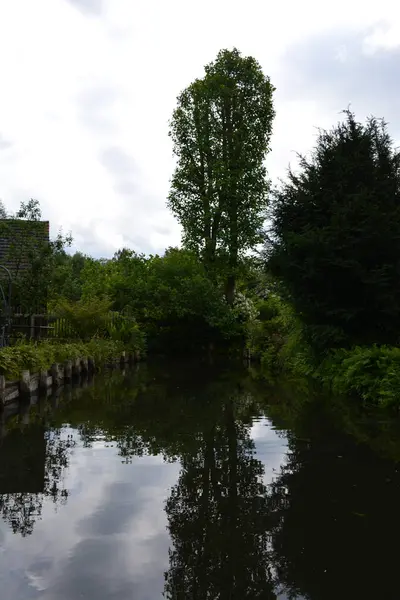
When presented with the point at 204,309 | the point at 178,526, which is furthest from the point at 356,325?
the point at 204,309

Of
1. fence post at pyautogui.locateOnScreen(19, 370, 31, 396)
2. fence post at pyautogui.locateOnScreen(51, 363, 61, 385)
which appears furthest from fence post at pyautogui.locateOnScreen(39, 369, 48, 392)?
fence post at pyautogui.locateOnScreen(19, 370, 31, 396)

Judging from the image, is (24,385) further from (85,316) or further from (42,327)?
(85,316)

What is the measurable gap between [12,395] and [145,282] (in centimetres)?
1745

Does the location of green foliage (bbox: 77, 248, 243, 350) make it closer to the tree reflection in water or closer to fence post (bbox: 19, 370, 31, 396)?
fence post (bbox: 19, 370, 31, 396)

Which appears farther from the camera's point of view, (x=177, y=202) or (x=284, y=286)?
(x=177, y=202)

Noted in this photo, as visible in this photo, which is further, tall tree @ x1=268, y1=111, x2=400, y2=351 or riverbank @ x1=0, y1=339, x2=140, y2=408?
tall tree @ x1=268, y1=111, x2=400, y2=351

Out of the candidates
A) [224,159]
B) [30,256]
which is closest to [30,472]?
[30,256]

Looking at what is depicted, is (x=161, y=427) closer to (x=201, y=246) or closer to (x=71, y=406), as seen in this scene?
(x=71, y=406)

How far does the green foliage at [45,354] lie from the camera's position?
11.6m

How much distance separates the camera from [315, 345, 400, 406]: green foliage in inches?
435

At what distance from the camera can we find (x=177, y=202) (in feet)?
93.7

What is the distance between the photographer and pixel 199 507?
5176 millimetres

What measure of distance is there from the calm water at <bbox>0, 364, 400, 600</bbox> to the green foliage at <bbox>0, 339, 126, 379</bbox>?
2.05m

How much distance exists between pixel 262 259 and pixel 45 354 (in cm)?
679
